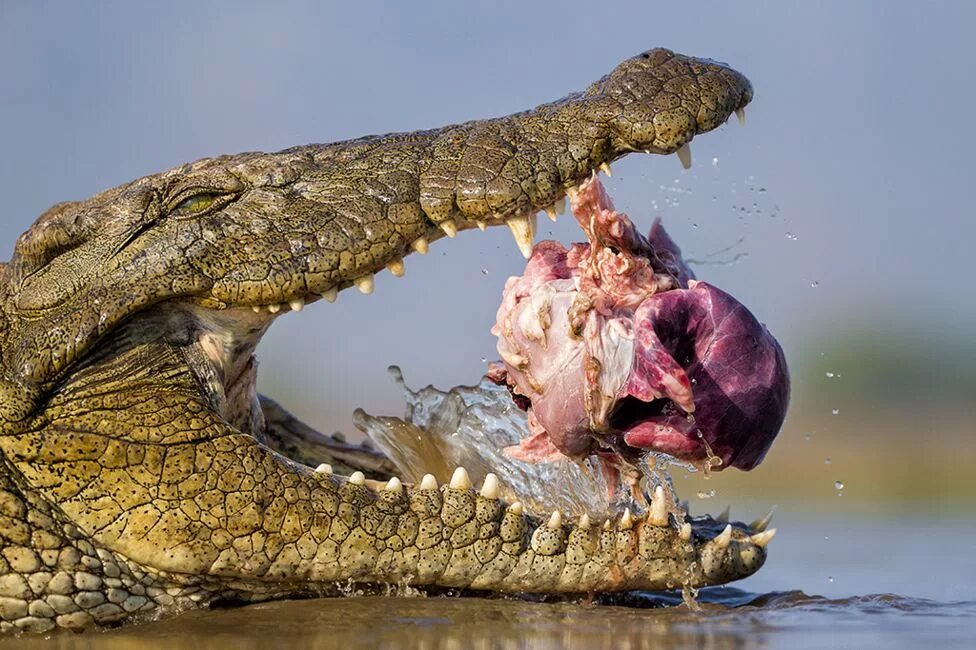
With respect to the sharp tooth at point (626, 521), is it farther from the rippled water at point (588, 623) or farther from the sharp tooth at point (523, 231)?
the sharp tooth at point (523, 231)

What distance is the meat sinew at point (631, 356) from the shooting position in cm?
468

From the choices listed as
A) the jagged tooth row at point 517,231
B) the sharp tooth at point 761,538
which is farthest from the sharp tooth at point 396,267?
the sharp tooth at point 761,538

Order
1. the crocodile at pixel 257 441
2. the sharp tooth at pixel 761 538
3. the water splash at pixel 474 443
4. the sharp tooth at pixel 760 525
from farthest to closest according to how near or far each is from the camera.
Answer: the water splash at pixel 474 443 → the sharp tooth at pixel 760 525 → the sharp tooth at pixel 761 538 → the crocodile at pixel 257 441

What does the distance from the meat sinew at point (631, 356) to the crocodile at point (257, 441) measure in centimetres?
26

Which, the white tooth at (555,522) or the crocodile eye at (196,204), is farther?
the crocodile eye at (196,204)

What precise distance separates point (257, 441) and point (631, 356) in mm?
1166

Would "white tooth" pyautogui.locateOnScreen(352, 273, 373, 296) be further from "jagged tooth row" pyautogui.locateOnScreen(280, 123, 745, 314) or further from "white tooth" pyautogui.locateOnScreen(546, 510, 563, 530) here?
"white tooth" pyautogui.locateOnScreen(546, 510, 563, 530)

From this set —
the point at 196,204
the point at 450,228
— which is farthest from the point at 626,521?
Result: the point at 196,204

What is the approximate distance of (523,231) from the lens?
465 centimetres

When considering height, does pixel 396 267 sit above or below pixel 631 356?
above

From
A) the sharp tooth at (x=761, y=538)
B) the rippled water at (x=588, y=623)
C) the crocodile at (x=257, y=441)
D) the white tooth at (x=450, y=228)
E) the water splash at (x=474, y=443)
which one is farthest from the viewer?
the water splash at (x=474, y=443)

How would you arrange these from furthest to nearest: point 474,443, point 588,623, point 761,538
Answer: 1. point 474,443
2. point 761,538
3. point 588,623

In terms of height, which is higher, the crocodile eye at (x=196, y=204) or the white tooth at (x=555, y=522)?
the crocodile eye at (x=196, y=204)

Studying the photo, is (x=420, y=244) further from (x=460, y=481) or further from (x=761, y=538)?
(x=761, y=538)
